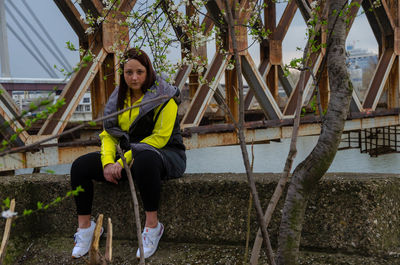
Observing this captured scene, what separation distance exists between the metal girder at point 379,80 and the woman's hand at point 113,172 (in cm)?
690

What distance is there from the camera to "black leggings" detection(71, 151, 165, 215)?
269 centimetres

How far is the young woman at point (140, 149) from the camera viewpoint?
8.89ft

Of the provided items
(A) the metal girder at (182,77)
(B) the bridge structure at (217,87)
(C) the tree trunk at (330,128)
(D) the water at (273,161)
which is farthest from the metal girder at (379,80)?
(D) the water at (273,161)

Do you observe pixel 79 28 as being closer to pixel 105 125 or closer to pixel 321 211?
pixel 105 125

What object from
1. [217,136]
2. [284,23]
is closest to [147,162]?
[217,136]

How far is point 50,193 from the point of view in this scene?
3.18 meters

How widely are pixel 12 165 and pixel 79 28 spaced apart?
2115mm

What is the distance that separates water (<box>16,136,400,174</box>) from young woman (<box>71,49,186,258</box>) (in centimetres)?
1847

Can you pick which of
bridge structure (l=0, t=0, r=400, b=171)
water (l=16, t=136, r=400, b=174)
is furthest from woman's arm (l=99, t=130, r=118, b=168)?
water (l=16, t=136, r=400, b=174)

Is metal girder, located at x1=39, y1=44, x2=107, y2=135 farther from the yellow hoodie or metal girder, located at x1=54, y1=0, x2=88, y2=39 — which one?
the yellow hoodie

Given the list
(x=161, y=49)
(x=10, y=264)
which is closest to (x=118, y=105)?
(x=161, y=49)

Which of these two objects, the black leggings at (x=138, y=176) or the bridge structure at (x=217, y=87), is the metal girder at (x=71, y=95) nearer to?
the bridge structure at (x=217, y=87)

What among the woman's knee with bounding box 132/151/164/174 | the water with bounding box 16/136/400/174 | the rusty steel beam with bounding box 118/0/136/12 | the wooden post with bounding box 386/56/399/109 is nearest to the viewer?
the woman's knee with bounding box 132/151/164/174

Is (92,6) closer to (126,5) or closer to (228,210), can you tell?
(126,5)
